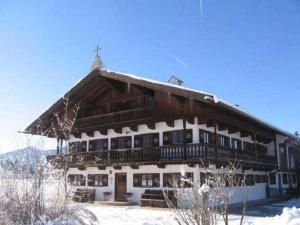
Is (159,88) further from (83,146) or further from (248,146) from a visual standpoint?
(248,146)

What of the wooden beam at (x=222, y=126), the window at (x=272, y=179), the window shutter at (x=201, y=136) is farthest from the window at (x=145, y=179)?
the window at (x=272, y=179)

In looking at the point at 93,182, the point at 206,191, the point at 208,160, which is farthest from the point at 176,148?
the point at 206,191

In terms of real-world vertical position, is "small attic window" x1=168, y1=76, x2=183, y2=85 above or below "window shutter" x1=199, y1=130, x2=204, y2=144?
above

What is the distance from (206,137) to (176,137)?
1.68m

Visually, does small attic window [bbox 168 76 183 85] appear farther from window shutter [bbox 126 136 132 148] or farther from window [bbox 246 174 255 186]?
window [bbox 246 174 255 186]

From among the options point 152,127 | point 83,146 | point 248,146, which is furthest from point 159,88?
point 248,146

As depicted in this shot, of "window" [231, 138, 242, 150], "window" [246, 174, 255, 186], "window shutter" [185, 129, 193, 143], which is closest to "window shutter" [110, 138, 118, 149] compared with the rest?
"window shutter" [185, 129, 193, 143]

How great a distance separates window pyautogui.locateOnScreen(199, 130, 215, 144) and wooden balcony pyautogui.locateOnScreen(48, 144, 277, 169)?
1.05m

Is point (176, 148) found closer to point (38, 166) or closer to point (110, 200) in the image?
point (110, 200)

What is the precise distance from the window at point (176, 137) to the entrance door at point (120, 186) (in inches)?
161

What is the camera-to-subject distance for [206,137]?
2161 cm

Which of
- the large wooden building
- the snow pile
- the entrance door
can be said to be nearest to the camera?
the snow pile

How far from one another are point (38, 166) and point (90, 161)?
51.5 ft

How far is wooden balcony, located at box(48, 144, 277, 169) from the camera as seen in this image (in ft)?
63.6
